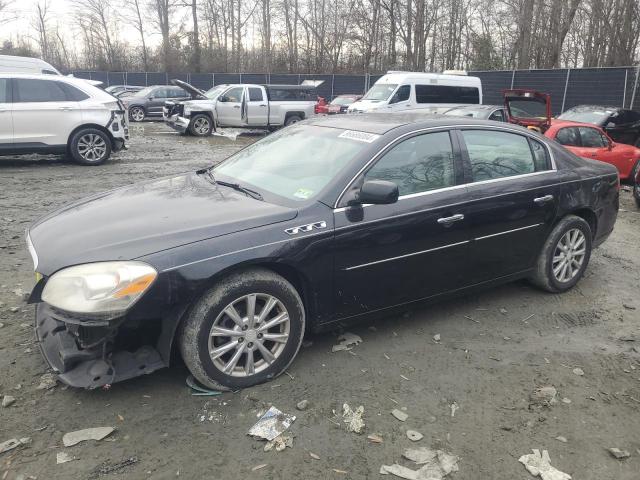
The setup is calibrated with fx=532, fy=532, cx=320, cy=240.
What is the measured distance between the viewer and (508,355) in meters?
3.71

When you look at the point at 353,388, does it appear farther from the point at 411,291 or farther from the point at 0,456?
the point at 0,456

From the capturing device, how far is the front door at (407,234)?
3.41 m

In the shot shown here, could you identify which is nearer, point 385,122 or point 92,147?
point 385,122

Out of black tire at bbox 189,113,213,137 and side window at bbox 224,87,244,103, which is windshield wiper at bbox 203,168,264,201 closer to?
black tire at bbox 189,113,213,137

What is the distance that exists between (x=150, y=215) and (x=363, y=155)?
4.69ft

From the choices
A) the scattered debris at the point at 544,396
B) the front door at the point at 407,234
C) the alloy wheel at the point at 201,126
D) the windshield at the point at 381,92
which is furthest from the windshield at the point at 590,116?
the alloy wheel at the point at 201,126

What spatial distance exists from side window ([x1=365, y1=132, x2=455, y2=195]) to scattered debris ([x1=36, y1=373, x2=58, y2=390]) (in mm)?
2297

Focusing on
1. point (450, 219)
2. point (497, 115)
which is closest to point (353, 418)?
point (450, 219)

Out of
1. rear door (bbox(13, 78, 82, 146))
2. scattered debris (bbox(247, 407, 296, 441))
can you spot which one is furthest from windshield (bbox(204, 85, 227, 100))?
scattered debris (bbox(247, 407, 296, 441))

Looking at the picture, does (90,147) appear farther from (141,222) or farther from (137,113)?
(137,113)

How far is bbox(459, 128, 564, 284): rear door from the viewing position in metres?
4.00

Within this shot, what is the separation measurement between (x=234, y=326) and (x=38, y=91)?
29.5 ft

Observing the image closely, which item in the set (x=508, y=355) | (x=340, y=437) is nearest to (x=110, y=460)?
(x=340, y=437)

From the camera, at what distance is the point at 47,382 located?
3.16 m
